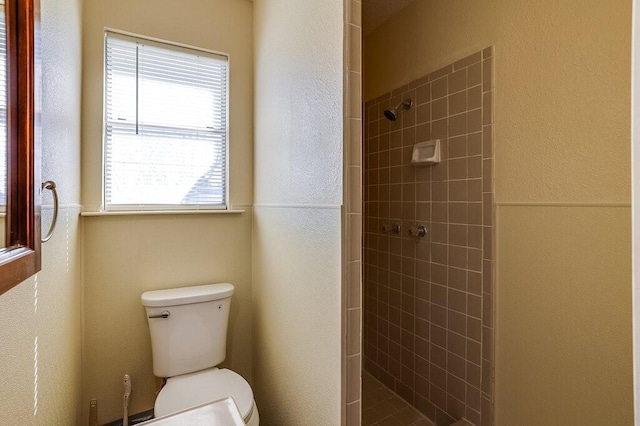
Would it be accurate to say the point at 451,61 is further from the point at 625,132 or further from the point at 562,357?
the point at 562,357

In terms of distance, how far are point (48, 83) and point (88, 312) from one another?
1.17 m

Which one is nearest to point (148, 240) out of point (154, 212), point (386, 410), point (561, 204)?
point (154, 212)

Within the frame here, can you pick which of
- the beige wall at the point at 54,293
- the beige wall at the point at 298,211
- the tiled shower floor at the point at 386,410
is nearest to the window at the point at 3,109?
the beige wall at the point at 54,293

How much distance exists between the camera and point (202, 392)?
1.46 m

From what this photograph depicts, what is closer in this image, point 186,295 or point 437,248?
point 186,295

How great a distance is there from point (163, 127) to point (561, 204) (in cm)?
198

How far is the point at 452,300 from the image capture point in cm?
181

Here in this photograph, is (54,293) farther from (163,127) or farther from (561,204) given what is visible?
(561,204)

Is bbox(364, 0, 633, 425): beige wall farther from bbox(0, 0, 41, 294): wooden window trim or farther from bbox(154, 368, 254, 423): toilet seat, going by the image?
bbox(0, 0, 41, 294): wooden window trim

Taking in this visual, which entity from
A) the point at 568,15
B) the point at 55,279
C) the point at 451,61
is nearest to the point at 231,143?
the point at 55,279

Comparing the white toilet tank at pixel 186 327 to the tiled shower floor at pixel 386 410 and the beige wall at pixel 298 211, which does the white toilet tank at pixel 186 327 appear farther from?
the tiled shower floor at pixel 386 410

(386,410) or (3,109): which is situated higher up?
(3,109)

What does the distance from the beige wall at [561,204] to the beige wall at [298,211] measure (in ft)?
3.03

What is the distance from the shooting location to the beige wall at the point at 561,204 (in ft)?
3.91
